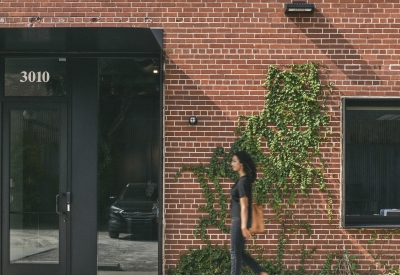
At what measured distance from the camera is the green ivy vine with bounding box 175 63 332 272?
27.0 ft

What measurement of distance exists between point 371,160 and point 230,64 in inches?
94.7

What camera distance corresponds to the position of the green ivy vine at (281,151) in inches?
324

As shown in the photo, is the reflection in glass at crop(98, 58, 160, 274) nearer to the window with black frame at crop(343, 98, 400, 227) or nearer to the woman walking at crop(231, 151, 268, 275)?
the woman walking at crop(231, 151, 268, 275)

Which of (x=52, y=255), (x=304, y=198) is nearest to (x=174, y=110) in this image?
(x=304, y=198)

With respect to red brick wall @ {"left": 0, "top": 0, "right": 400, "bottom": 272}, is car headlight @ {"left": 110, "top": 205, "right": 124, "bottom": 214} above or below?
below

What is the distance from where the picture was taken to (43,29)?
7.22m

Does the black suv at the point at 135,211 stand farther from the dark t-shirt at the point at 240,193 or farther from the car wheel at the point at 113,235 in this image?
the dark t-shirt at the point at 240,193

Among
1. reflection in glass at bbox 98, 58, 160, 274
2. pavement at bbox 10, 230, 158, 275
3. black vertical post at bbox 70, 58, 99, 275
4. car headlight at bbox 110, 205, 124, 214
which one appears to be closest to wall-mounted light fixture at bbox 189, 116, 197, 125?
reflection in glass at bbox 98, 58, 160, 274

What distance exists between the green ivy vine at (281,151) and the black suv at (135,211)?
579 millimetres

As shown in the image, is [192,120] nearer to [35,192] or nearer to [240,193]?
[240,193]

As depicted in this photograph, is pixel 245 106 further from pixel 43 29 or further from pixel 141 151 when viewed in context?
pixel 43 29

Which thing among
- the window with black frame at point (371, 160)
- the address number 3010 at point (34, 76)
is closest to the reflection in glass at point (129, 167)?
the address number 3010 at point (34, 76)

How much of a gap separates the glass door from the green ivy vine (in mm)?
1817

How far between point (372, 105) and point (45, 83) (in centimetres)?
465
